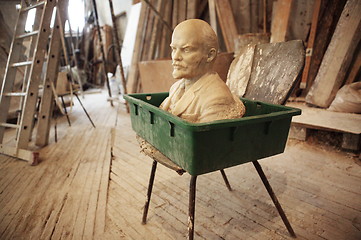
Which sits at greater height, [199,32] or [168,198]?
[199,32]

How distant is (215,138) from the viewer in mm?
967

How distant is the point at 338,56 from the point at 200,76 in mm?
2349

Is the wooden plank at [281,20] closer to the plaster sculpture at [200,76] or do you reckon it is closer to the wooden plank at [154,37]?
the wooden plank at [154,37]

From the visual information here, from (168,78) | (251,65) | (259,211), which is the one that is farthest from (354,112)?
(168,78)

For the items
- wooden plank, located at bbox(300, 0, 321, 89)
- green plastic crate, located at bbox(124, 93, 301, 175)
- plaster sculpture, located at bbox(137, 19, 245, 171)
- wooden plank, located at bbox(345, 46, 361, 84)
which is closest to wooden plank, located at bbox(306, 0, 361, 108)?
wooden plank, located at bbox(345, 46, 361, 84)

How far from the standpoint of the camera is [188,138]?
3.05 ft

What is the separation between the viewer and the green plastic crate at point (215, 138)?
3.05 ft

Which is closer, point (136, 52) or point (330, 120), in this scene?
point (330, 120)

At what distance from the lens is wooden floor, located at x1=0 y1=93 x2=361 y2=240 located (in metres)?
→ 1.51

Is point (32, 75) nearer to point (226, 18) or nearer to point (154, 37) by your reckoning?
point (154, 37)

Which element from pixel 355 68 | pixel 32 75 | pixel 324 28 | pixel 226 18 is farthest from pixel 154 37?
pixel 355 68

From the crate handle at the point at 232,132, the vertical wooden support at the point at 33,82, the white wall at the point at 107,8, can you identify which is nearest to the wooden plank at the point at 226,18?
the vertical wooden support at the point at 33,82

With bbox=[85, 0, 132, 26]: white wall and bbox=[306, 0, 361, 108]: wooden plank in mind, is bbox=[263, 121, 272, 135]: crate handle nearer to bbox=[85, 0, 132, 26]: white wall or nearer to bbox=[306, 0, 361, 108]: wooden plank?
bbox=[306, 0, 361, 108]: wooden plank

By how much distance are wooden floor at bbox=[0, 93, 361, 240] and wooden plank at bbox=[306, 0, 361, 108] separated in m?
0.72
